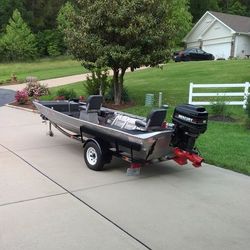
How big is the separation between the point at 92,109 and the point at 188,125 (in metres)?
2.76

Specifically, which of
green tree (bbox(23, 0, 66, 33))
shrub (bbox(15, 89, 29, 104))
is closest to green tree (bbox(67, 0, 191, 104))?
shrub (bbox(15, 89, 29, 104))

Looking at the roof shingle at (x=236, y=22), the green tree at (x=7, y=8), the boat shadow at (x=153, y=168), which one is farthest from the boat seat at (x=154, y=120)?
the green tree at (x=7, y=8)

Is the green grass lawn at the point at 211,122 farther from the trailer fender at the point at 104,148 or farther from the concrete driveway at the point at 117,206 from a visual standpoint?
the trailer fender at the point at 104,148

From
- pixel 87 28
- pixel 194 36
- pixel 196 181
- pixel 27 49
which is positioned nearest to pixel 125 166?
pixel 196 181

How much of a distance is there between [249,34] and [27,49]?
28.8 m

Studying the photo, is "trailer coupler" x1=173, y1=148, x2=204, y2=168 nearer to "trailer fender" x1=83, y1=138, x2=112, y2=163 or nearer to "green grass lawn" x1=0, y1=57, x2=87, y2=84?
"trailer fender" x1=83, y1=138, x2=112, y2=163

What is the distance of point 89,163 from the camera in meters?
7.47

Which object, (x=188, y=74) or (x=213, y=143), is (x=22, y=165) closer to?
(x=213, y=143)

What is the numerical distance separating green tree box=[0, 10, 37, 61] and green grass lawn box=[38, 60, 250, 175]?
35.2 m

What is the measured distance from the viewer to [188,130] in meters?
6.77

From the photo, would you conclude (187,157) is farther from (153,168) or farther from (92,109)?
(92,109)

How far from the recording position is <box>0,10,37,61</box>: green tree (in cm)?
5720

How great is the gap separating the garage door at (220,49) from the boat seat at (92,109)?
135 feet

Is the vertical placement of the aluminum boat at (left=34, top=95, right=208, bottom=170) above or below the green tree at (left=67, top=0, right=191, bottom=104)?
below
